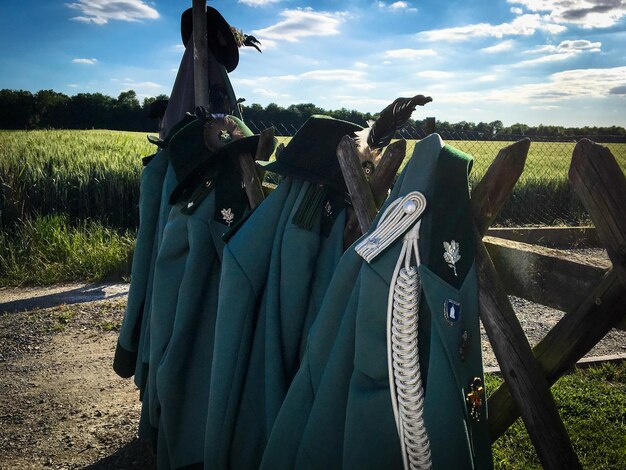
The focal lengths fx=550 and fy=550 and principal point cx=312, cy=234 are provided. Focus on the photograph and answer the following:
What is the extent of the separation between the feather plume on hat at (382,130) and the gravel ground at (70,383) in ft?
7.26

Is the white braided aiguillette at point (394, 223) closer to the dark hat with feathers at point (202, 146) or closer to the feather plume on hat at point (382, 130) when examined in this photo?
the feather plume on hat at point (382, 130)

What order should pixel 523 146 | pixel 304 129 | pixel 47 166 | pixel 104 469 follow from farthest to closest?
pixel 47 166, pixel 104 469, pixel 304 129, pixel 523 146

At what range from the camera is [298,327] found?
6.34 ft

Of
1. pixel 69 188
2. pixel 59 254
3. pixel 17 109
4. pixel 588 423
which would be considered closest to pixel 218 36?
pixel 588 423

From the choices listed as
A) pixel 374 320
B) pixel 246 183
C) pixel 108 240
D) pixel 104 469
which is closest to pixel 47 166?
pixel 108 240

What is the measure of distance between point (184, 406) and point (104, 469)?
3.58ft

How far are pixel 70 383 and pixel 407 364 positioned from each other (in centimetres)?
353

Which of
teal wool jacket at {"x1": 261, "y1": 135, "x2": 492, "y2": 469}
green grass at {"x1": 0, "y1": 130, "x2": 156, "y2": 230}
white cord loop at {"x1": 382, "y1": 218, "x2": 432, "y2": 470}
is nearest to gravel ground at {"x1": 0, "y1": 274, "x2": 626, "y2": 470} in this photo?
teal wool jacket at {"x1": 261, "y1": 135, "x2": 492, "y2": 469}

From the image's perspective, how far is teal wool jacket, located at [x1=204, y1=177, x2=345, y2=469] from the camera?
1.90 m

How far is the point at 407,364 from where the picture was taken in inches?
52.6

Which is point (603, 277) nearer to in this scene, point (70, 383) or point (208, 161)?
point (208, 161)

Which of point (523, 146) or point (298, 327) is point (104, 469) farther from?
point (523, 146)

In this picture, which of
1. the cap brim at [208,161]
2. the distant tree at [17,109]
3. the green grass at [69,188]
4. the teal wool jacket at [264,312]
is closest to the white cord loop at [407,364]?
the teal wool jacket at [264,312]

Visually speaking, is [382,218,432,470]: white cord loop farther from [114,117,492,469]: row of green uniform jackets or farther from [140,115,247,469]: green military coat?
[140,115,247,469]: green military coat
